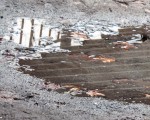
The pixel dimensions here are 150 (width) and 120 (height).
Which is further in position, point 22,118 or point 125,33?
point 125,33

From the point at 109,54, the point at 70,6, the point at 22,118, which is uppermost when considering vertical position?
the point at 70,6

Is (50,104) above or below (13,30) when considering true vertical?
below

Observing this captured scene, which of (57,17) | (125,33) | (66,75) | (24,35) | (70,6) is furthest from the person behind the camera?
(70,6)

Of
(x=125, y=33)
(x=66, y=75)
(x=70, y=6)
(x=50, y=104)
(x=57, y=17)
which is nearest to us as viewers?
(x=50, y=104)

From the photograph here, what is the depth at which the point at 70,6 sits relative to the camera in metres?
9.88

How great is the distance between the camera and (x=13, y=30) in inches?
321

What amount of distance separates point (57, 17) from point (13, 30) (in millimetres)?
1365

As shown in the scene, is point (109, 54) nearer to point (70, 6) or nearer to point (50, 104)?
point (50, 104)

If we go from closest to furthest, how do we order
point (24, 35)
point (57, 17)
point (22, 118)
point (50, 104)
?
point (22, 118) < point (50, 104) < point (24, 35) < point (57, 17)

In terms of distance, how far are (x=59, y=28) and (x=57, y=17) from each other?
2.77 feet

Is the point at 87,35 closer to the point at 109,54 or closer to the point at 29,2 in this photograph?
the point at 109,54

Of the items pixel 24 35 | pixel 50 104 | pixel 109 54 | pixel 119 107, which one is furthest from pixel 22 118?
pixel 24 35

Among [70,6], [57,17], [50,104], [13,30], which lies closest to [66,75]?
[50,104]

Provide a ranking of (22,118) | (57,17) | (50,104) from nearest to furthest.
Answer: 1. (22,118)
2. (50,104)
3. (57,17)
